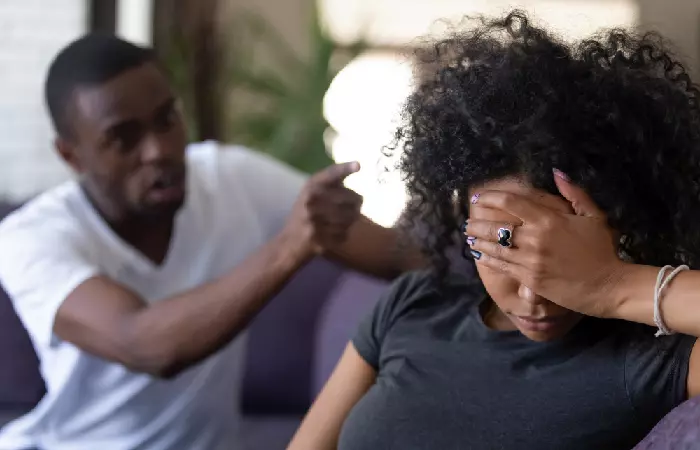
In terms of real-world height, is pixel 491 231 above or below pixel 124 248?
above

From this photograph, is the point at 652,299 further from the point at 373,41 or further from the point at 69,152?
the point at 373,41

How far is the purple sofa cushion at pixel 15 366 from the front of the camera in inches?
80.7

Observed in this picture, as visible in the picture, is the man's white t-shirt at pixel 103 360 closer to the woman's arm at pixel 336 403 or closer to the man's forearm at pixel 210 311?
the man's forearm at pixel 210 311

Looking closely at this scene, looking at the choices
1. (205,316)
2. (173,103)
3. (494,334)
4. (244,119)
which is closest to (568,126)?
(494,334)

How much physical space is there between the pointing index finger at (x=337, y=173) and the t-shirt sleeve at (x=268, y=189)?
0.57 m

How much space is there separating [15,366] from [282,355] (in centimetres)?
59

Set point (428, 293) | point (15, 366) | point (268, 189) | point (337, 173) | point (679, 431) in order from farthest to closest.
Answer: point (15, 366) < point (268, 189) < point (337, 173) < point (428, 293) < point (679, 431)

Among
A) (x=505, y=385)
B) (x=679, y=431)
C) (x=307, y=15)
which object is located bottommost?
(x=307, y=15)

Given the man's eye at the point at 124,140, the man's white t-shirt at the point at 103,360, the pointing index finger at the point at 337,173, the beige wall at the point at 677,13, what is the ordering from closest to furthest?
the pointing index finger at the point at 337,173 → the man's white t-shirt at the point at 103,360 → the man's eye at the point at 124,140 → the beige wall at the point at 677,13

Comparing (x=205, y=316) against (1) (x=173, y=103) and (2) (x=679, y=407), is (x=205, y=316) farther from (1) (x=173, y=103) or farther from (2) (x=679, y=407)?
(2) (x=679, y=407)

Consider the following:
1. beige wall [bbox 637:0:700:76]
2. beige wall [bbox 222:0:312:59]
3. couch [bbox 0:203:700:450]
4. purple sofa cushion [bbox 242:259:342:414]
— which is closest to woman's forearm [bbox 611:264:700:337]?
couch [bbox 0:203:700:450]

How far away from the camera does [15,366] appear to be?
2051 millimetres

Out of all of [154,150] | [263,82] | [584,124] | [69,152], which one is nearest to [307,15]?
[263,82]

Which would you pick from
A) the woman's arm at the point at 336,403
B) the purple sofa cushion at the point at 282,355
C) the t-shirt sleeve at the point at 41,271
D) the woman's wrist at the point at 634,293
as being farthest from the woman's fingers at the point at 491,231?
the purple sofa cushion at the point at 282,355
